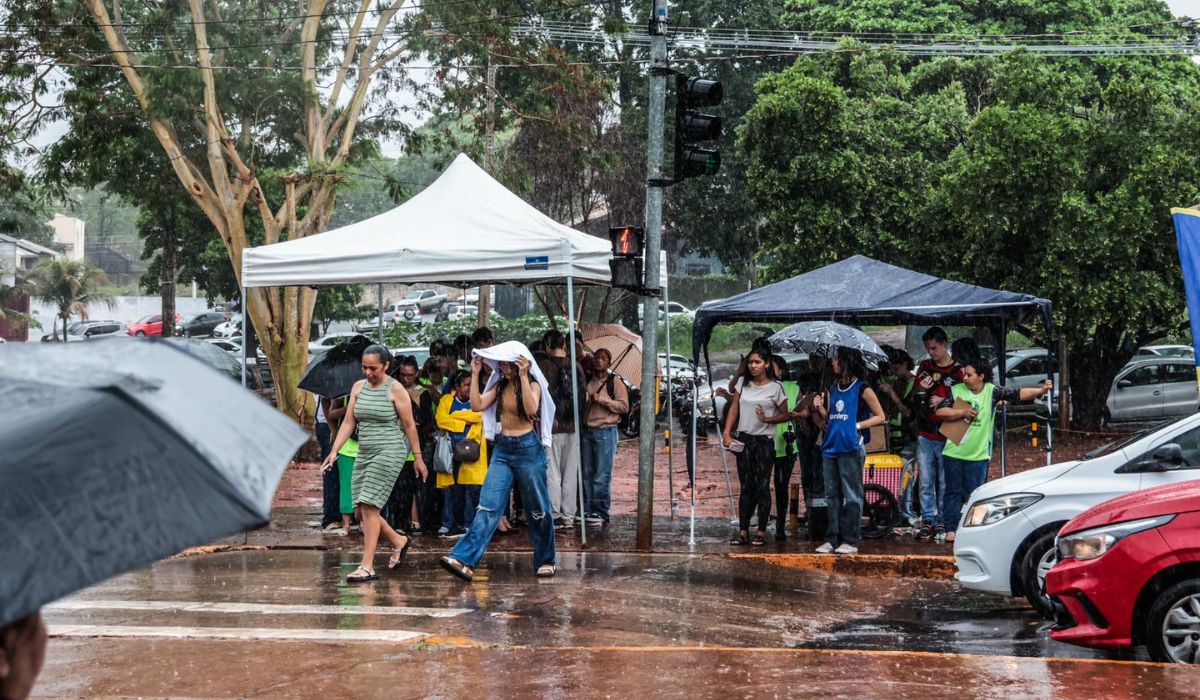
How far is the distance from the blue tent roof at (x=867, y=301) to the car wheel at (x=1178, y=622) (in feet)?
16.9

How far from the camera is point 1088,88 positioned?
3002 centimetres

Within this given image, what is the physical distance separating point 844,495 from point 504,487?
3343 millimetres

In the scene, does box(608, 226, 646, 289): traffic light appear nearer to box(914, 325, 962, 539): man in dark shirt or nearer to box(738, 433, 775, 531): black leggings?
box(738, 433, 775, 531): black leggings

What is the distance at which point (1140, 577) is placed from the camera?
7254 millimetres

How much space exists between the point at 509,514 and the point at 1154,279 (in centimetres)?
1366

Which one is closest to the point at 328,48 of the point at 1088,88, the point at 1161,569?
the point at 1088,88

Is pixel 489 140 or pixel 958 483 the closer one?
pixel 958 483

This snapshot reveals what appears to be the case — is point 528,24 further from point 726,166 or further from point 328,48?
point 726,166

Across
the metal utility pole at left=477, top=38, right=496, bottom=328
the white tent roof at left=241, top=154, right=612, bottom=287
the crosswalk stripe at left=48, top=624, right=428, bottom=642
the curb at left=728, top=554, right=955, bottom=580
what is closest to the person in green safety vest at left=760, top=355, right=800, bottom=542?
the curb at left=728, top=554, right=955, bottom=580

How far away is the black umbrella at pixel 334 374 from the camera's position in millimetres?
12625

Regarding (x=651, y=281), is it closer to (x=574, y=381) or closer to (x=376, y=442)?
(x=574, y=381)

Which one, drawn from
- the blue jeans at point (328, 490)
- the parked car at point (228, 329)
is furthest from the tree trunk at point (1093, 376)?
the parked car at point (228, 329)

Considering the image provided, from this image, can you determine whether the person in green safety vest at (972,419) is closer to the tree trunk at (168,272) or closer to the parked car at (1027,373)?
the parked car at (1027,373)

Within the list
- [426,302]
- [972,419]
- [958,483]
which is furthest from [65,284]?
[972,419]
